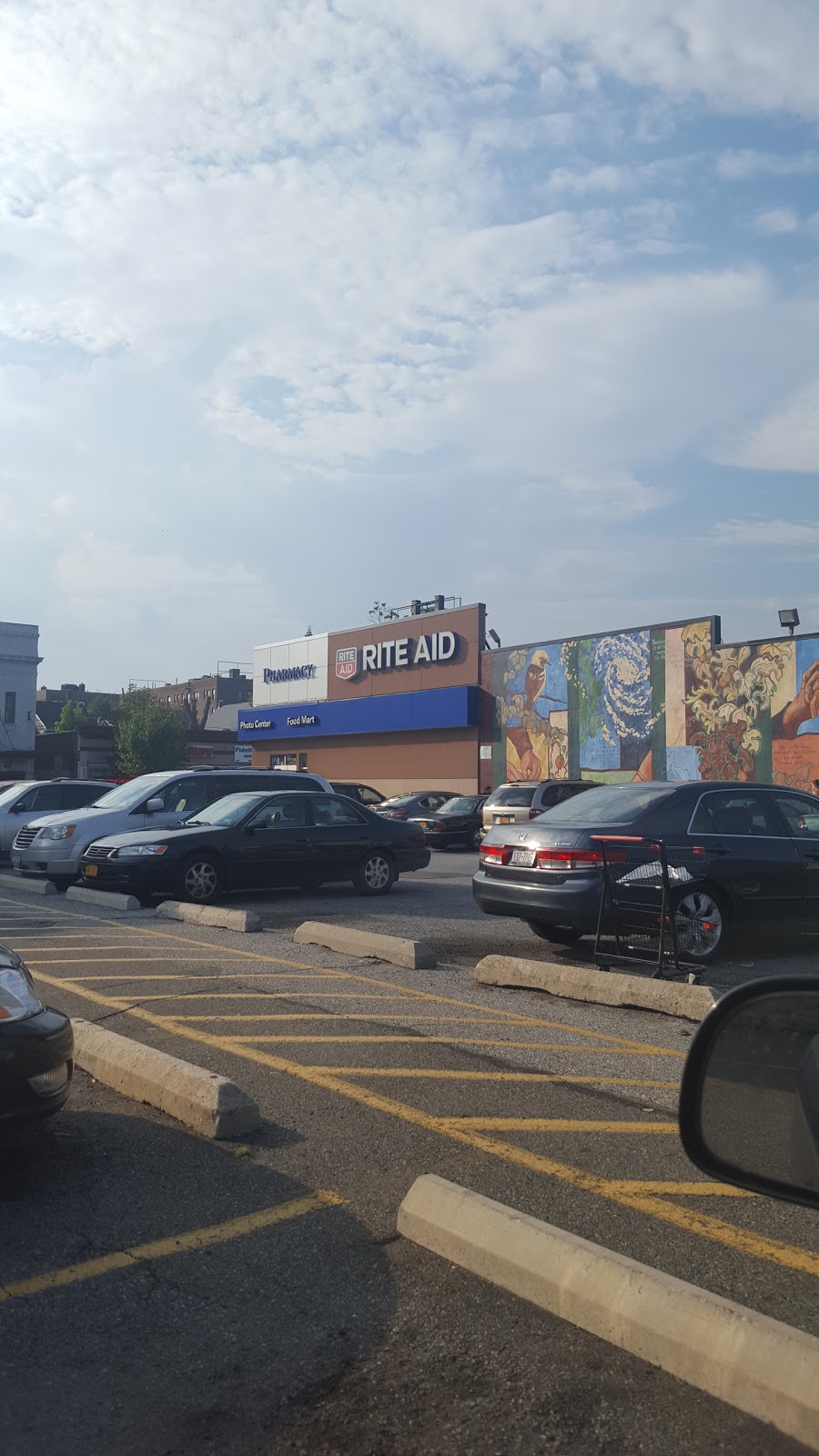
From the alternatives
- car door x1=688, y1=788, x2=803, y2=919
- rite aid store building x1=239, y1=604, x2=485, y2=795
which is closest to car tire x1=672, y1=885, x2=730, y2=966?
car door x1=688, y1=788, x2=803, y2=919

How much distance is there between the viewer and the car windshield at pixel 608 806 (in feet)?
32.8

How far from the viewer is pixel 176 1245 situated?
4059 mm

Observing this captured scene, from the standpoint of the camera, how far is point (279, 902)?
14695 mm

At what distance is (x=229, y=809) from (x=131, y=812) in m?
2.11

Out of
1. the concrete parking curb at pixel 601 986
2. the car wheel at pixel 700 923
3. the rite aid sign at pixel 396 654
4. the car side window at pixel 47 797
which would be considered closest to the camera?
the concrete parking curb at pixel 601 986

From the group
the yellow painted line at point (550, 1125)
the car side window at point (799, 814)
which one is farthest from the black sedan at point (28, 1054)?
the car side window at point (799, 814)

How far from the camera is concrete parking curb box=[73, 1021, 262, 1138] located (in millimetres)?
5180

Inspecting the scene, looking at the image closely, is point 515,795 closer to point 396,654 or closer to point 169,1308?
point 169,1308

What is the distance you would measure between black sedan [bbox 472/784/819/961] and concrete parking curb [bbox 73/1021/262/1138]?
4300 mm

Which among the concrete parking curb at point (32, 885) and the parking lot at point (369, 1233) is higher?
the concrete parking curb at point (32, 885)

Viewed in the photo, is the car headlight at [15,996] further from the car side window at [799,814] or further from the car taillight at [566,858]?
the car side window at [799,814]

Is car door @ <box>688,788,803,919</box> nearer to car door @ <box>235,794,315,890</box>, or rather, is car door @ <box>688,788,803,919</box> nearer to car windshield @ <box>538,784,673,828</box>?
car windshield @ <box>538,784,673,828</box>

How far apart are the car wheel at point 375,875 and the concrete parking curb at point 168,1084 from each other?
907cm

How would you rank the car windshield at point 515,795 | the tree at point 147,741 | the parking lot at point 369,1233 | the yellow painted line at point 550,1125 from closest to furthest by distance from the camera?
the parking lot at point 369,1233
the yellow painted line at point 550,1125
the car windshield at point 515,795
the tree at point 147,741
